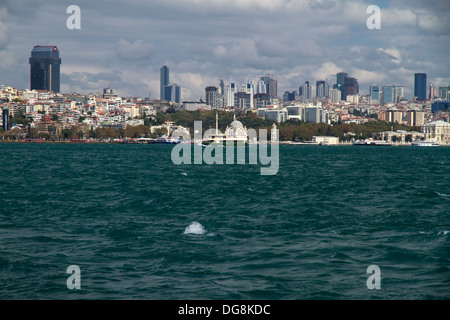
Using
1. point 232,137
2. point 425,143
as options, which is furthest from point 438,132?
point 232,137

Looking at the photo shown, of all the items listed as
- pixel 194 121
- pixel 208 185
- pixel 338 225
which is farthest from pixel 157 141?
pixel 338 225

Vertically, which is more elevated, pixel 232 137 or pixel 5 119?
pixel 5 119

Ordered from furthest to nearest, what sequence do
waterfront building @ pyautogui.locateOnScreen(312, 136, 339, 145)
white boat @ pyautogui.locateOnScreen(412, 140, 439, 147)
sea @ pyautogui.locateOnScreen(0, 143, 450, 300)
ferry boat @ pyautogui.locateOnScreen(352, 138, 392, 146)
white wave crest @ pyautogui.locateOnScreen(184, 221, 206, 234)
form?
1. waterfront building @ pyautogui.locateOnScreen(312, 136, 339, 145)
2. white boat @ pyautogui.locateOnScreen(412, 140, 439, 147)
3. ferry boat @ pyautogui.locateOnScreen(352, 138, 392, 146)
4. white wave crest @ pyautogui.locateOnScreen(184, 221, 206, 234)
5. sea @ pyautogui.locateOnScreen(0, 143, 450, 300)

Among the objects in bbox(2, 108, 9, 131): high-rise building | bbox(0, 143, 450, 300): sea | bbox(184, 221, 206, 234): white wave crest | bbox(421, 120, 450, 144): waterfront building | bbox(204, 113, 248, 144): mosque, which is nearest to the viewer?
bbox(0, 143, 450, 300): sea

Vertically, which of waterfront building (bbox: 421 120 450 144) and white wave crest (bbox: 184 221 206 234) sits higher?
waterfront building (bbox: 421 120 450 144)

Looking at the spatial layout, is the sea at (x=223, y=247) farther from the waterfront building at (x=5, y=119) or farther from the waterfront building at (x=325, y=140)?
the waterfront building at (x=5, y=119)

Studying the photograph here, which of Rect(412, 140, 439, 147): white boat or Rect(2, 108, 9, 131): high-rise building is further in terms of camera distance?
Rect(2, 108, 9, 131): high-rise building

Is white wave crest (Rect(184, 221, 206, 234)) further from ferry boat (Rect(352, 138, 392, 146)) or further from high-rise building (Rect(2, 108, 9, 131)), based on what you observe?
high-rise building (Rect(2, 108, 9, 131))

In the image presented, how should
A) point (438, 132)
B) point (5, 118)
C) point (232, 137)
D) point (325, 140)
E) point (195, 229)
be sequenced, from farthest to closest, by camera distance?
point (438, 132) < point (325, 140) < point (5, 118) < point (232, 137) < point (195, 229)

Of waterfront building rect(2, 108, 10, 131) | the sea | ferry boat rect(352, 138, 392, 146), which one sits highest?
waterfront building rect(2, 108, 10, 131)

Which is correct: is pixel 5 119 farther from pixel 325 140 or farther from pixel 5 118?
pixel 325 140

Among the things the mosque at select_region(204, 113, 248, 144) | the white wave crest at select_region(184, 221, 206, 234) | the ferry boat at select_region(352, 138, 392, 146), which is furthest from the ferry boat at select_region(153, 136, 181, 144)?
the white wave crest at select_region(184, 221, 206, 234)

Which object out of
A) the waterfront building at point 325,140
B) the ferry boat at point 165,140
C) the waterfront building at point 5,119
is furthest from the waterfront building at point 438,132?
the waterfront building at point 5,119

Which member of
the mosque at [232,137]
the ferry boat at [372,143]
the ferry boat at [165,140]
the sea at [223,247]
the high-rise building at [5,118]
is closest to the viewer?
the sea at [223,247]
